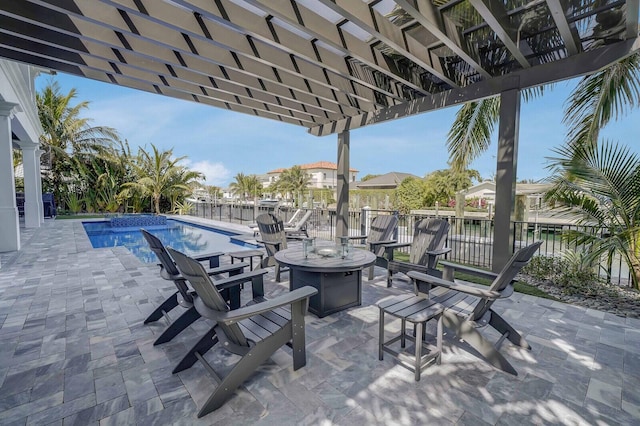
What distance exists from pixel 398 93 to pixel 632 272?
4.22 metres

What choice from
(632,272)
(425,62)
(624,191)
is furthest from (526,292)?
(425,62)

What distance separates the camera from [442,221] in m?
4.40

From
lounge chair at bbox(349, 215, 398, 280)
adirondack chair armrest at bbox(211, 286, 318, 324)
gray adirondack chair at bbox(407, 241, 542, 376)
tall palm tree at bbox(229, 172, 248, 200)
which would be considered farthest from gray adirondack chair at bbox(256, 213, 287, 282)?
tall palm tree at bbox(229, 172, 248, 200)

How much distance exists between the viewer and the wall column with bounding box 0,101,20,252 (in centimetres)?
633

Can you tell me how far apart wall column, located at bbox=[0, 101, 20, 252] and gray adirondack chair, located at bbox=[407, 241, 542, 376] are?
8.67 meters

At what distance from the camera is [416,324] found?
226cm

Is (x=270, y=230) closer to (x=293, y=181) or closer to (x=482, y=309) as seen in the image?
(x=482, y=309)

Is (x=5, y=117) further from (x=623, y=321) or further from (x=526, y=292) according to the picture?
(x=623, y=321)

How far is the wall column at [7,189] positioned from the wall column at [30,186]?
444cm

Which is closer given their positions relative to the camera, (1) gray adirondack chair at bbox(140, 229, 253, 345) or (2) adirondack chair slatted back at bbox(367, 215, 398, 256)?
(1) gray adirondack chair at bbox(140, 229, 253, 345)

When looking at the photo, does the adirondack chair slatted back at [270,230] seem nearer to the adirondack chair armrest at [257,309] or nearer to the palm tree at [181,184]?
the adirondack chair armrest at [257,309]

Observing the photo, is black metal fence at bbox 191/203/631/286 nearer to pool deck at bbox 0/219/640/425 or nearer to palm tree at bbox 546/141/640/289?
palm tree at bbox 546/141/640/289

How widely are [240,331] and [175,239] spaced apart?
10110 millimetres

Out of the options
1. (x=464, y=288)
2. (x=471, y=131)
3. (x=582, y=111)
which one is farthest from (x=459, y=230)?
(x=464, y=288)
